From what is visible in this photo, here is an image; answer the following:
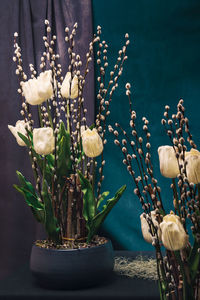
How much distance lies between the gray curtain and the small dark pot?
2.62ft

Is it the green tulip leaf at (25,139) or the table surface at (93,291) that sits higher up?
the green tulip leaf at (25,139)

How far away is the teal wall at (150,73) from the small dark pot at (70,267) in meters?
0.78

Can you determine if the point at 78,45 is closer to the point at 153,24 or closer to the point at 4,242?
the point at 153,24

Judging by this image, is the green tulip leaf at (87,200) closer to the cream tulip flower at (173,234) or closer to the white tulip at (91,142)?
the white tulip at (91,142)

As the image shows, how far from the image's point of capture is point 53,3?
6.82ft

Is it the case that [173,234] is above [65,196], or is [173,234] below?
below

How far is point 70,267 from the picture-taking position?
1.23 m

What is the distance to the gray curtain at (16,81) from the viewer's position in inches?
81.0

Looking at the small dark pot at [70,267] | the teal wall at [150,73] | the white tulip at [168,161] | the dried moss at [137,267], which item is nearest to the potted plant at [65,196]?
the small dark pot at [70,267]

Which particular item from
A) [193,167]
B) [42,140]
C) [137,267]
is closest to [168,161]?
[193,167]

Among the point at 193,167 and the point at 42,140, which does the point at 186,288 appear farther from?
the point at 42,140

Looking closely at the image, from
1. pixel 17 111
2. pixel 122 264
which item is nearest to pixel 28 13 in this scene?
pixel 17 111

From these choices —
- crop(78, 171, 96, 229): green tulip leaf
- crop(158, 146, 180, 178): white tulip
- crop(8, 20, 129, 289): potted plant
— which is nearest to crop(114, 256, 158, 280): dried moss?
crop(8, 20, 129, 289): potted plant

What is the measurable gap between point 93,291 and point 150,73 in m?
1.14
